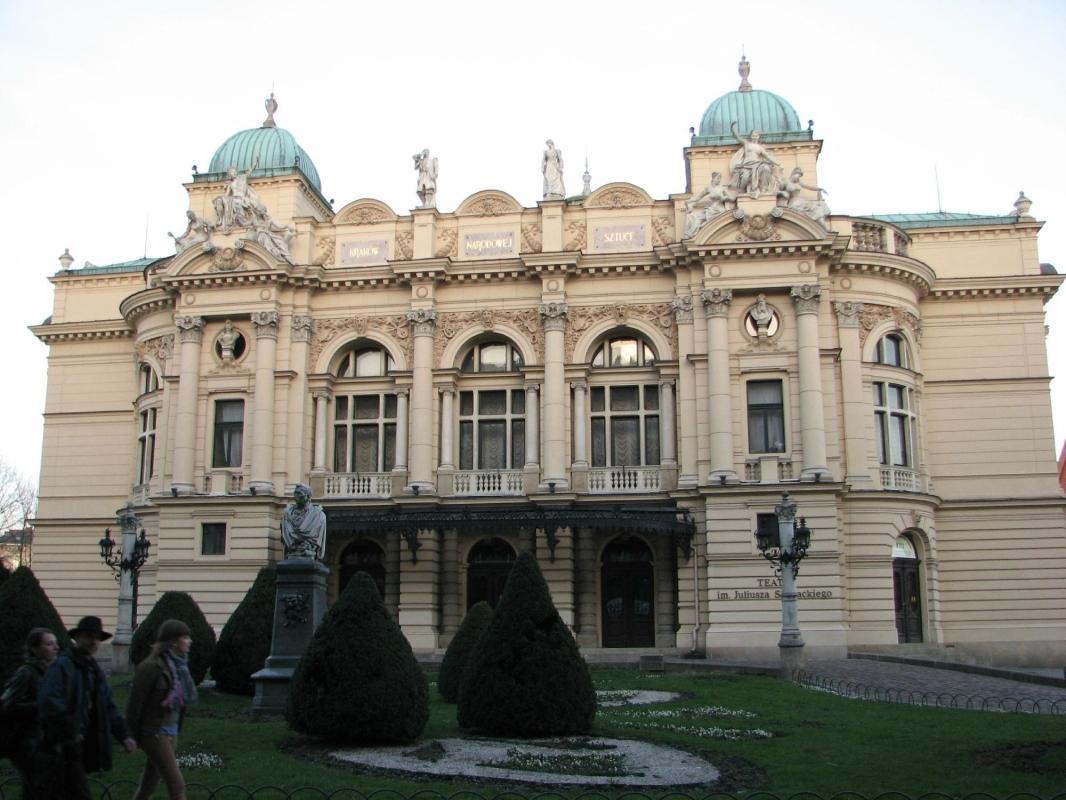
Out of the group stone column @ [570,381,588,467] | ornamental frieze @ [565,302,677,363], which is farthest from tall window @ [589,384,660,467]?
ornamental frieze @ [565,302,677,363]

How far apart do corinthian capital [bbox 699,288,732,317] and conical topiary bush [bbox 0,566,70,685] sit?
79.1 ft

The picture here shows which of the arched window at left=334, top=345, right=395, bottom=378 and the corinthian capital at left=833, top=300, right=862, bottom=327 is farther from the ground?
the corinthian capital at left=833, top=300, right=862, bottom=327

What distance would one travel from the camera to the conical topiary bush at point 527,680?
17.2 m

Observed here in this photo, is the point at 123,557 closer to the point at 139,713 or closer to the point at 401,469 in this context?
the point at 401,469

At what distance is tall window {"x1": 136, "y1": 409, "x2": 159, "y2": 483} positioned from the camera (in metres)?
44.1

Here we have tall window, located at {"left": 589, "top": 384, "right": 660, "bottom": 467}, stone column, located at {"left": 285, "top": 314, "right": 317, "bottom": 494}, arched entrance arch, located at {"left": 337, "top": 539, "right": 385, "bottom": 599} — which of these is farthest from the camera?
arched entrance arch, located at {"left": 337, "top": 539, "right": 385, "bottom": 599}

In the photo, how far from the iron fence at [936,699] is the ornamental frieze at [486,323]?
17133 mm

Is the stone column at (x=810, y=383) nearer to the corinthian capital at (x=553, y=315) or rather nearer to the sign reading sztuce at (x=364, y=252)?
the corinthian capital at (x=553, y=315)

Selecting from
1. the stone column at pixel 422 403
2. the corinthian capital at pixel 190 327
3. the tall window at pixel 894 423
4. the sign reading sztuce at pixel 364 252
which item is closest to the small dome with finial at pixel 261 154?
the sign reading sztuce at pixel 364 252

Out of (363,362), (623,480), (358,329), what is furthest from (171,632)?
(363,362)

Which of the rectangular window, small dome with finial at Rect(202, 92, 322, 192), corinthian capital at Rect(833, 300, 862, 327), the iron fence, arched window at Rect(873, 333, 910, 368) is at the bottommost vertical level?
the iron fence

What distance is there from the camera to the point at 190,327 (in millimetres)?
41750

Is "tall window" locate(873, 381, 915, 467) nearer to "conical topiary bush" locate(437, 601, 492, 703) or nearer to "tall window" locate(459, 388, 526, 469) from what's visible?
"tall window" locate(459, 388, 526, 469)

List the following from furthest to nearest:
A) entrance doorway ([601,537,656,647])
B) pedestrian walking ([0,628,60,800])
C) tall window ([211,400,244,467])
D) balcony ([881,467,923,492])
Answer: tall window ([211,400,244,467]) < entrance doorway ([601,537,656,647]) < balcony ([881,467,923,492]) < pedestrian walking ([0,628,60,800])
